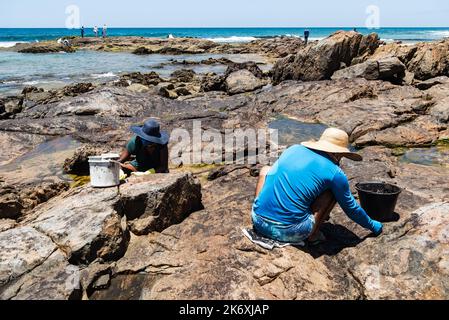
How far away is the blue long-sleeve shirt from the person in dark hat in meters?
2.33

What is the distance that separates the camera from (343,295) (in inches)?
159

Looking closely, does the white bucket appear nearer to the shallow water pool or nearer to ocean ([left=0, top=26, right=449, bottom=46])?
the shallow water pool

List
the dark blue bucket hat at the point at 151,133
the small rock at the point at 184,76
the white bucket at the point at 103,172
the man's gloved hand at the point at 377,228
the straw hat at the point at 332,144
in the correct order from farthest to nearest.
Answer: the small rock at the point at 184,76 < the dark blue bucket hat at the point at 151,133 < the white bucket at the point at 103,172 < the man's gloved hand at the point at 377,228 < the straw hat at the point at 332,144

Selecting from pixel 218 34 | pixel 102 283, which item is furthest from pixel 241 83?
pixel 218 34

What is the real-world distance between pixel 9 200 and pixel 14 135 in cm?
413

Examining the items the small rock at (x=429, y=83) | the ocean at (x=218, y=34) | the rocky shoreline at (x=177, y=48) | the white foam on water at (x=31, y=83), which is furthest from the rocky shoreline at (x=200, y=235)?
the ocean at (x=218, y=34)

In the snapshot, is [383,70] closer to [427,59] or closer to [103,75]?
[427,59]

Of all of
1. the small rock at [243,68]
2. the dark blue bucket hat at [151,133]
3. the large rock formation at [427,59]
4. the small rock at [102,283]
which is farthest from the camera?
the small rock at [243,68]

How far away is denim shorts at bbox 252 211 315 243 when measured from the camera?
4443 mm

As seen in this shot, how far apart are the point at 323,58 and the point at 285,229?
1247 cm

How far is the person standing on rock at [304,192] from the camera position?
4254mm

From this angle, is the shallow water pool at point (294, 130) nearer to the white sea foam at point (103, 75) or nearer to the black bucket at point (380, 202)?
the black bucket at point (380, 202)

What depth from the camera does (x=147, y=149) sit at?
21.0ft

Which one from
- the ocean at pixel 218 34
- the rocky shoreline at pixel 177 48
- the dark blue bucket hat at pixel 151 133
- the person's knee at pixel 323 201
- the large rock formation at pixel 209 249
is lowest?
the large rock formation at pixel 209 249
